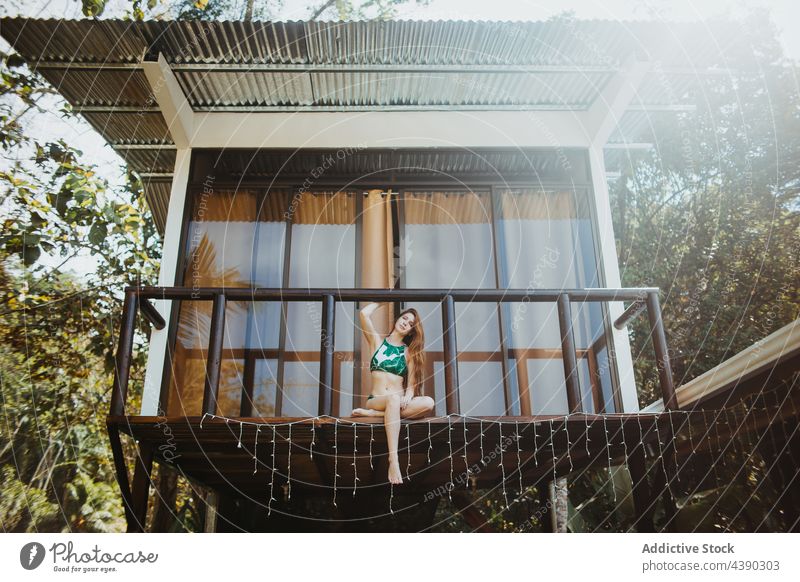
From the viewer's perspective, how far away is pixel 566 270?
19.3 ft

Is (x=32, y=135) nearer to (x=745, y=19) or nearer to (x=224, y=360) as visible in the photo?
(x=224, y=360)

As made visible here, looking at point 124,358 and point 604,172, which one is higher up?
point 604,172

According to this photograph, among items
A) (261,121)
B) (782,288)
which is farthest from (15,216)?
(782,288)

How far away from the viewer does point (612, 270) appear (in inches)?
224

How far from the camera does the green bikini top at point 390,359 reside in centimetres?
458

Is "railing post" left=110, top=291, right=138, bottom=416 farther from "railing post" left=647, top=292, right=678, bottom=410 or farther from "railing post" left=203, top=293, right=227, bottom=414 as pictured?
"railing post" left=647, top=292, right=678, bottom=410

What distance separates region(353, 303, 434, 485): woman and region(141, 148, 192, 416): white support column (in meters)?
1.83

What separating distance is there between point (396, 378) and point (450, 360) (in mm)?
413

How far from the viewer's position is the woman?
4309mm

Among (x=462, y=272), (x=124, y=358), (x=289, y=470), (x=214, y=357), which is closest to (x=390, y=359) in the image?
(x=214, y=357)
